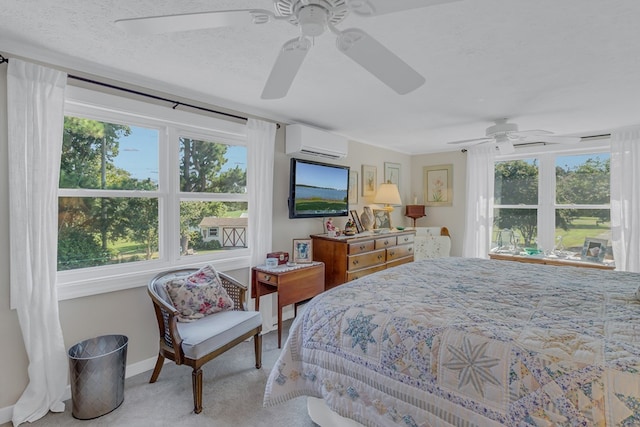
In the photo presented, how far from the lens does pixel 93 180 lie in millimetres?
2439

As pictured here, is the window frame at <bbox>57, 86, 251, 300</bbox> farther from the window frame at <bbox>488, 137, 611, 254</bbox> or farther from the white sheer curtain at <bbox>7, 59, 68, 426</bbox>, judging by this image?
the window frame at <bbox>488, 137, 611, 254</bbox>

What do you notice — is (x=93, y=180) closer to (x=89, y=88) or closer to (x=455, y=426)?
(x=89, y=88)

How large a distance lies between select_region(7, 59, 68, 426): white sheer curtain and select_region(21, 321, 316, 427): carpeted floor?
20 centimetres

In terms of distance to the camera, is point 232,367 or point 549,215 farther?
point 549,215

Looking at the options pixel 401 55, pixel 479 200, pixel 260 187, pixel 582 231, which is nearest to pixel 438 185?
pixel 479 200

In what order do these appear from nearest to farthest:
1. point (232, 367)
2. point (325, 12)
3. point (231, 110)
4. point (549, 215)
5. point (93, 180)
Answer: point (325, 12)
point (93, 180)
point (232, 367)
point (231, 110)
point (549, 215)

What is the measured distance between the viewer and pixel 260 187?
10.7 ft

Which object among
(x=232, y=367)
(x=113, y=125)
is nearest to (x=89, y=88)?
(x=113, y=125)

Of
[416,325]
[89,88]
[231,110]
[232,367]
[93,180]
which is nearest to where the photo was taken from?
[416,325]

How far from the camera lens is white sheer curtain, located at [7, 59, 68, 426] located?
76.7 inches

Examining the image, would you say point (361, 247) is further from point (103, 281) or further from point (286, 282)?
point (103, 281)

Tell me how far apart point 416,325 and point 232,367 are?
5.80 ft

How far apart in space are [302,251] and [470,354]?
2333mm

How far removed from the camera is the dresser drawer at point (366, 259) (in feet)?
12.1
